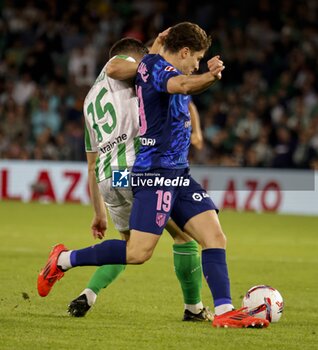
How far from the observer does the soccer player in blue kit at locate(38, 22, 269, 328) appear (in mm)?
6641

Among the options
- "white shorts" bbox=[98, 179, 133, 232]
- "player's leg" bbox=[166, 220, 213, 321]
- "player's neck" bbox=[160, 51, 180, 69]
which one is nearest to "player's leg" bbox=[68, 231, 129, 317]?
"white shorts" bbox=[98, 179, 133, 232]

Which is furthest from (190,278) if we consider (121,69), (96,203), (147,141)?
(121,69)

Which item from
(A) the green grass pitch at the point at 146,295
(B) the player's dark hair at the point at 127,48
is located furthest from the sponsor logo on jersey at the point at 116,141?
(A) the green grass pitch at the point at 146,295

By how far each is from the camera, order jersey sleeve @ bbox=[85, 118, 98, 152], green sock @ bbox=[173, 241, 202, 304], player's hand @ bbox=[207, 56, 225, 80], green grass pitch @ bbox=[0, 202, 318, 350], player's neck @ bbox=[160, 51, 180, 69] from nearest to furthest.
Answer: player's hand @ bbox=[207, 56, 225, 80], green grass pitch @ bbox=[0, 202, 318, 350], player's neck @ bbox=[160, 51, 180, 69], green sock @ bbox=[173, 241, 202, 304], jersey sleeve @ bbox=[85, 118, 98, 152]

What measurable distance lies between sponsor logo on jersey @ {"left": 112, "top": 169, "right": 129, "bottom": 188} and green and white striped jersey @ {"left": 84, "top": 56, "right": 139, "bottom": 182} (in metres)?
0.04

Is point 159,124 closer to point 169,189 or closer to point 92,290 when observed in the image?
point 169,189

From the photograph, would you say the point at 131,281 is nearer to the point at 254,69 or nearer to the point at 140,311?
the point at 140,311

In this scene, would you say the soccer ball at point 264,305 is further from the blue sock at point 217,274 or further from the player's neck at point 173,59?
the player's neck at point 173,59

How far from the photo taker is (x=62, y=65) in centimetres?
2208

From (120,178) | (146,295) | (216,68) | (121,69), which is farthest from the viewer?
(146,295)

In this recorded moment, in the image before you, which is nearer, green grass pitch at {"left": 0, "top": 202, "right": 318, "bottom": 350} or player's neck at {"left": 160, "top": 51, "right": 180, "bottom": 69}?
green grass pitch at {"left": 0, "top": 202, "right": 318, "bottom": 350}

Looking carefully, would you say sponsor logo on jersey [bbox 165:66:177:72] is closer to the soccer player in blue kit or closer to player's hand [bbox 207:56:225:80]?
the soccer player in blue kit

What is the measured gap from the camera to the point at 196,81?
6.16 metres

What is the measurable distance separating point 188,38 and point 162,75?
1.04ft
